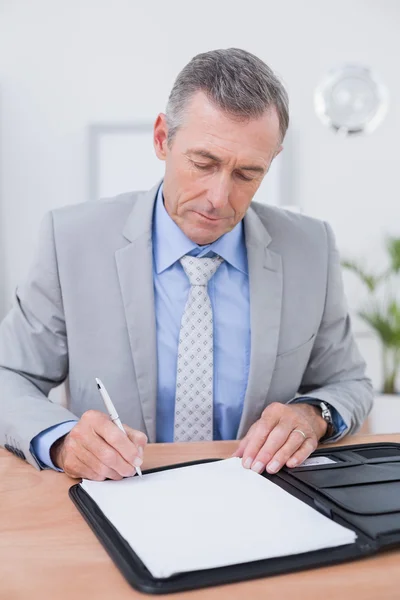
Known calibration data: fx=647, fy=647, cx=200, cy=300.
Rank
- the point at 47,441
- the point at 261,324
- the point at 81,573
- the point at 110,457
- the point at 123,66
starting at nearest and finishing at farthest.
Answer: the point at 81,573, the point at 110,457, the point at 47,441, the point at 261,324, the point at 123,66

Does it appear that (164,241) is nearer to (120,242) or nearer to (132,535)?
(120,242)

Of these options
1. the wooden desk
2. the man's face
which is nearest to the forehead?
the man's face

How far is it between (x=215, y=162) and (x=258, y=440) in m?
0.59

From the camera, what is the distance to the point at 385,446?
1253 millimetres

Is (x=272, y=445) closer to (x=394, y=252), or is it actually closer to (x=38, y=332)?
(x=38, y=332)

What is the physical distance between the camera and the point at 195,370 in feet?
5.14

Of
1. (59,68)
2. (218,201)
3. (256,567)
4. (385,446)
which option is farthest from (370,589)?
(59,68)

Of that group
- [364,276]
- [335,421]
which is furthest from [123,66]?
[335,421]

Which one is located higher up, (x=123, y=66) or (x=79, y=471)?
(x=123, y=66)

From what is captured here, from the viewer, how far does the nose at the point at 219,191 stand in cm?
139

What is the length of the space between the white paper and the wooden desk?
31 cm

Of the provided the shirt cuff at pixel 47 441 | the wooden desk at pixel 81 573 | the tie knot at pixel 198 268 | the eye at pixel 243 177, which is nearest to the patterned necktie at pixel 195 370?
the tie knot at pixel 198 268

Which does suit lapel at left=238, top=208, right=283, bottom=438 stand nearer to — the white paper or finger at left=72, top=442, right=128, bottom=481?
the white paper

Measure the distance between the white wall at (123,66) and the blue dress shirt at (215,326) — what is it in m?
2.89
